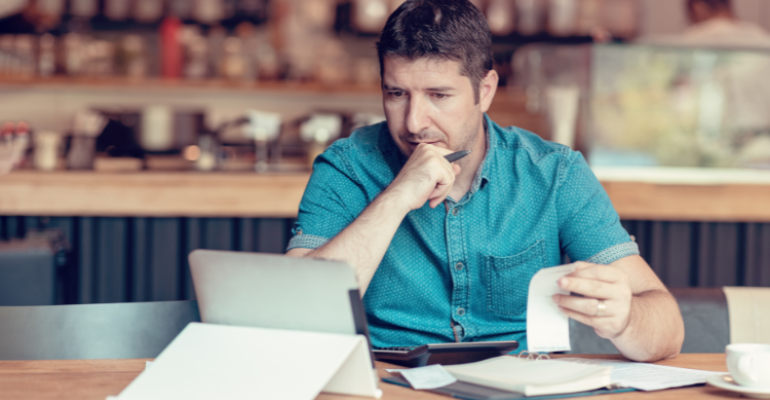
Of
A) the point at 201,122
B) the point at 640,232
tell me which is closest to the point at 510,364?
the point at 640,232

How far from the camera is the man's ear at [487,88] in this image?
1.50 metres

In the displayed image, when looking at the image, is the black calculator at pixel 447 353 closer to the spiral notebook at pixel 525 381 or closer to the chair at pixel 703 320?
the spiral notebook at pixel 525 381

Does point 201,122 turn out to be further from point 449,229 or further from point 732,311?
point 732,311

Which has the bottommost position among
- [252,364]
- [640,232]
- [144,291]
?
[144,291]

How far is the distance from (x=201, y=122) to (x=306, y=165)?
2.55ft

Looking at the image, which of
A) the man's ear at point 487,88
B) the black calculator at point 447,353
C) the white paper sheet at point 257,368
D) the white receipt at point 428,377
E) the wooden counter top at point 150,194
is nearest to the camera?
the white paper sheet at point 257,368

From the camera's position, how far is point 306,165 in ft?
10.4

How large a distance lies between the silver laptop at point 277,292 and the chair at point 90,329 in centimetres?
34

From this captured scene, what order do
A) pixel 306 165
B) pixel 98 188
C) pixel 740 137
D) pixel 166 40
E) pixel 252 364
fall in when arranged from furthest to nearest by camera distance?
pixel 166 40, pixel 306 165, pixel 740 137, pixel 98 188, pixel 252 364

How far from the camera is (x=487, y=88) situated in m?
1.53

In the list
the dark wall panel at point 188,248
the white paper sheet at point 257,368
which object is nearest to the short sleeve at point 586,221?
the white paper sheet at point 257,368

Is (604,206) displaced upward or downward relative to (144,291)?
upward

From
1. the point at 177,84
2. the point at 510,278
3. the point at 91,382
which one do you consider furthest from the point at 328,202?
the point at 177,84

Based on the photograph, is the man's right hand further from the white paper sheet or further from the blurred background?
the blurred background
